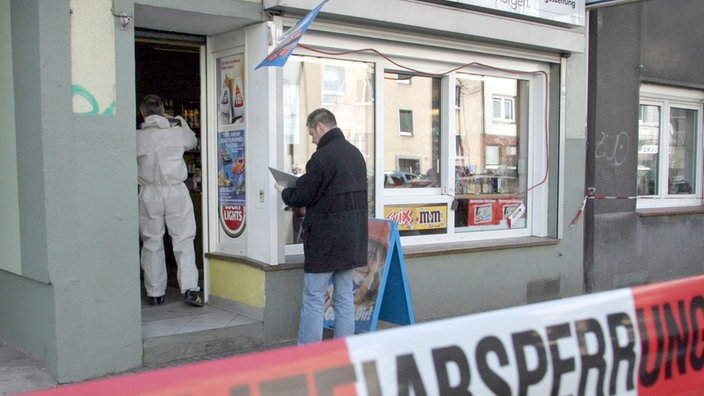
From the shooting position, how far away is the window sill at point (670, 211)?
27.8 ft

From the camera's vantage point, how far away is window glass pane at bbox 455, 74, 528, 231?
23.8ft

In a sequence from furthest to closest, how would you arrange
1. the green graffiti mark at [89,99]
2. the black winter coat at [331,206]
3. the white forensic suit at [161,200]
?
1. the white forensic suit at [161,200]
2. the black winter coat at [331,206]
3. the green graffiti mark at [89,99]

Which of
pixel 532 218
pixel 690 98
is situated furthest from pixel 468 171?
pixel 690 98

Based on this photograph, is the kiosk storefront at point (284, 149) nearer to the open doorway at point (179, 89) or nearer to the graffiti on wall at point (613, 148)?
the open doorway at point (179, 89)

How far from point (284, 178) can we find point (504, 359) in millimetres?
2656

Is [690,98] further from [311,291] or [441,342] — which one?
[441,342]

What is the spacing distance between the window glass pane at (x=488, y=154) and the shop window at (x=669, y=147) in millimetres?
2019

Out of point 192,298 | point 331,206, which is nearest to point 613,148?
point 331,206

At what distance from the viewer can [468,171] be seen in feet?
24.1

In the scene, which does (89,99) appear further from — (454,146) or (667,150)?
(667,150)

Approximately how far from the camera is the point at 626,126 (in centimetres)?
809

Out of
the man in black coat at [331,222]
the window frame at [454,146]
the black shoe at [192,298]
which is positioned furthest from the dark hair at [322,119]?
the black shoe at [192,298]

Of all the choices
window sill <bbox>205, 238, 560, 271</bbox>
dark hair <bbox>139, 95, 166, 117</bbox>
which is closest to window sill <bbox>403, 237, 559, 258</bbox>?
window sill <bbox>205, 238, 560, 271</bbox>

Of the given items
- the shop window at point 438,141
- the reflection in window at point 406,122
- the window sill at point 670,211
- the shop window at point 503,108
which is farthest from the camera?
the window sill at point 670,211
